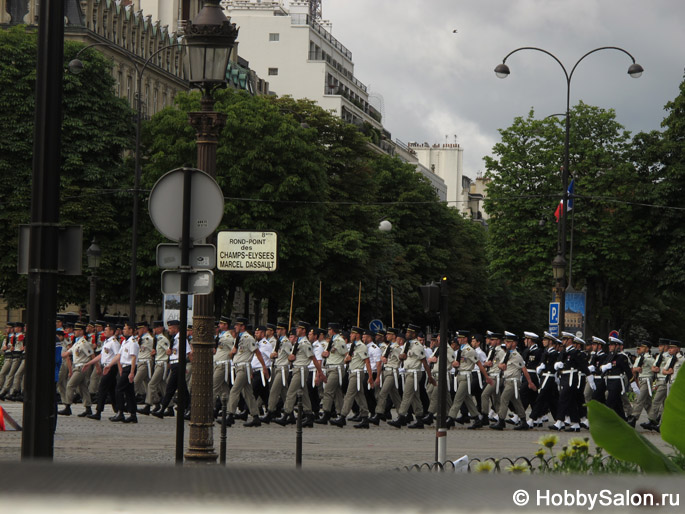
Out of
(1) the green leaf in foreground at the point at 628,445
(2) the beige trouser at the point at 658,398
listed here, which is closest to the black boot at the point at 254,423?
(2) the beige trouser at the point at 658,398

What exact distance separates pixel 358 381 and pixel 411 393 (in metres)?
1.10

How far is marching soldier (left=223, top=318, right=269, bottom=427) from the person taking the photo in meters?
23.1

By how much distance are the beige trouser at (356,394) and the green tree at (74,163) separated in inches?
935

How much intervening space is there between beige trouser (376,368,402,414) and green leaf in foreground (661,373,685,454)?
2070 centimetres

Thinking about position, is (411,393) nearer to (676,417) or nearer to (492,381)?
(492,381)

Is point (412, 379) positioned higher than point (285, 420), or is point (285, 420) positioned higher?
point (412, 379)

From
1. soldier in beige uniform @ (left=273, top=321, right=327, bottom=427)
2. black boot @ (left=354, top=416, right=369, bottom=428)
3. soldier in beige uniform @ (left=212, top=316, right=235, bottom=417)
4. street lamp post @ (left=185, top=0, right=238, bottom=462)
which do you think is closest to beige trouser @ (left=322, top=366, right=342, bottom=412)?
soldier in beige uniform @ (left=273, top=321, right=327, bottom=427)

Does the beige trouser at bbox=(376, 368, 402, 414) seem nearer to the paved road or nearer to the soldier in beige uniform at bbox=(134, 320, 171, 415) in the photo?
the paved road

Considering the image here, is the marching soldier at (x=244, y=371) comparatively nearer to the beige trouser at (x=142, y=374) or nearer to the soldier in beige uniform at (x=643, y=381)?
the beige trouser at (x=142, y=374)

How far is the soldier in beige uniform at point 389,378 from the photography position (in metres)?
24.6

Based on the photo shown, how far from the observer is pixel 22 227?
8.53 m

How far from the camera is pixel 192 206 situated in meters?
11.2

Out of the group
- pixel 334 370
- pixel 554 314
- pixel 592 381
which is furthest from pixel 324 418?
pixel 554 314

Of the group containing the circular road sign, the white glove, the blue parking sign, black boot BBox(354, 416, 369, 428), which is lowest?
black boot BBox(354, 416, 369, 428)
